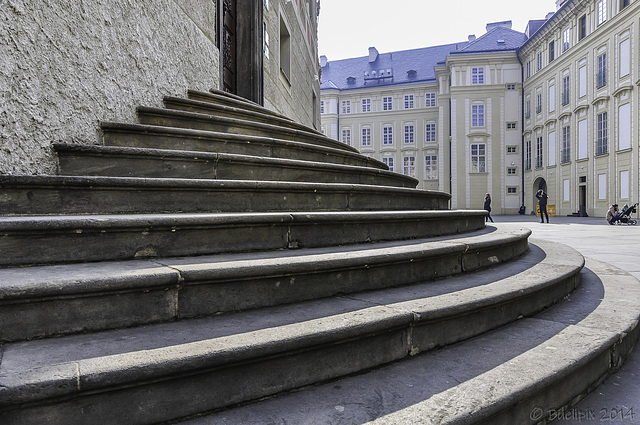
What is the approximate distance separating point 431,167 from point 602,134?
17.7 m

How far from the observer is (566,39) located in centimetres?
2662

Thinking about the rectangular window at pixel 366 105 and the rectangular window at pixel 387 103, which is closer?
the rectangular window at pixel 387 103

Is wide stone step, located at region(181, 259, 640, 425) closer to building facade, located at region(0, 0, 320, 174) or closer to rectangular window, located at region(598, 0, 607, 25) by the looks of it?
building facade, located at region(0, 0, 320, 174)

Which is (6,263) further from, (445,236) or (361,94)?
(361,94)

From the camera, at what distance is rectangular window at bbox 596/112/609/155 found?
22438 millimetres

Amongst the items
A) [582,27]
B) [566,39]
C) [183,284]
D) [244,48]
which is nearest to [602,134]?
[582,27]

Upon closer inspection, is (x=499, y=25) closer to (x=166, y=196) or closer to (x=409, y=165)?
(x=409, y=165)

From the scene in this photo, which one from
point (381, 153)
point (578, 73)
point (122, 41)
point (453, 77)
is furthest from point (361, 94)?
point (122, 41)

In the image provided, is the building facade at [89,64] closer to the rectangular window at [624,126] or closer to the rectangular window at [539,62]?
the rectangular window at [624,126]

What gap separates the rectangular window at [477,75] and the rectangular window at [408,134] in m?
8.27

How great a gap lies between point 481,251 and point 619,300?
98 cm

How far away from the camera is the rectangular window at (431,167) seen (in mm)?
39438

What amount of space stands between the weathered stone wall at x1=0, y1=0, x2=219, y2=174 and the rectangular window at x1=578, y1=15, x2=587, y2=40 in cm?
2837

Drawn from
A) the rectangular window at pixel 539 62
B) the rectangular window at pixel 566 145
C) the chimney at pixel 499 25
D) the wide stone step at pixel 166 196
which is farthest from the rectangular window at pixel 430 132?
the wide stone step at pixel 166 196
